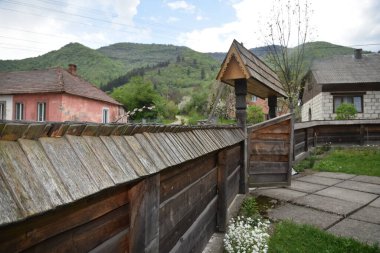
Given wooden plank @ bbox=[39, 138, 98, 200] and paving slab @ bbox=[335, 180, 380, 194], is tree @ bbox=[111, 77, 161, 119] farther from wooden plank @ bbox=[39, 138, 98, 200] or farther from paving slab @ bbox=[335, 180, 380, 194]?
wooden plank @ bbox=[39, 138, 98, 200]

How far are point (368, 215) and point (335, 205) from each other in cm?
70

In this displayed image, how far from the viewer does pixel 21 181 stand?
3.02 ft

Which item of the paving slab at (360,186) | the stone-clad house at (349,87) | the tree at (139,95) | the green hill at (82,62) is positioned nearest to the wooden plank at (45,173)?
the paving slab at (360,186)

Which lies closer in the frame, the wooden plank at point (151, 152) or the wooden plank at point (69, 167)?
the wooden plank at point (69, 167)

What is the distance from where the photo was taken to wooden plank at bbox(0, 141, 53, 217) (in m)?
0.88

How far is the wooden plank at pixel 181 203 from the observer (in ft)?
7.80

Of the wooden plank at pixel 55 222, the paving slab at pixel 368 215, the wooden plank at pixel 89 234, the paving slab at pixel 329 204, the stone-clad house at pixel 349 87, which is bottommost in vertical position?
the paving slab at pixel 368 215

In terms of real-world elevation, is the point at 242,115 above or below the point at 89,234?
above

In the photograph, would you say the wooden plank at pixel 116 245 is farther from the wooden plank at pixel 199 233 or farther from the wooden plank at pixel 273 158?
the wooden plank at pixel 273 158

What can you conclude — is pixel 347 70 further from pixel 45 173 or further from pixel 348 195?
pixel 45 173

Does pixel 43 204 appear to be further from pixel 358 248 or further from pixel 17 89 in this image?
pixel 17 89

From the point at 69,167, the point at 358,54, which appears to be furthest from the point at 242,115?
the point at 358,54

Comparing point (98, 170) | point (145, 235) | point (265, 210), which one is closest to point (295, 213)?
point (265, 210)

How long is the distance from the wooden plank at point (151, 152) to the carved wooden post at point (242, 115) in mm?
4563
